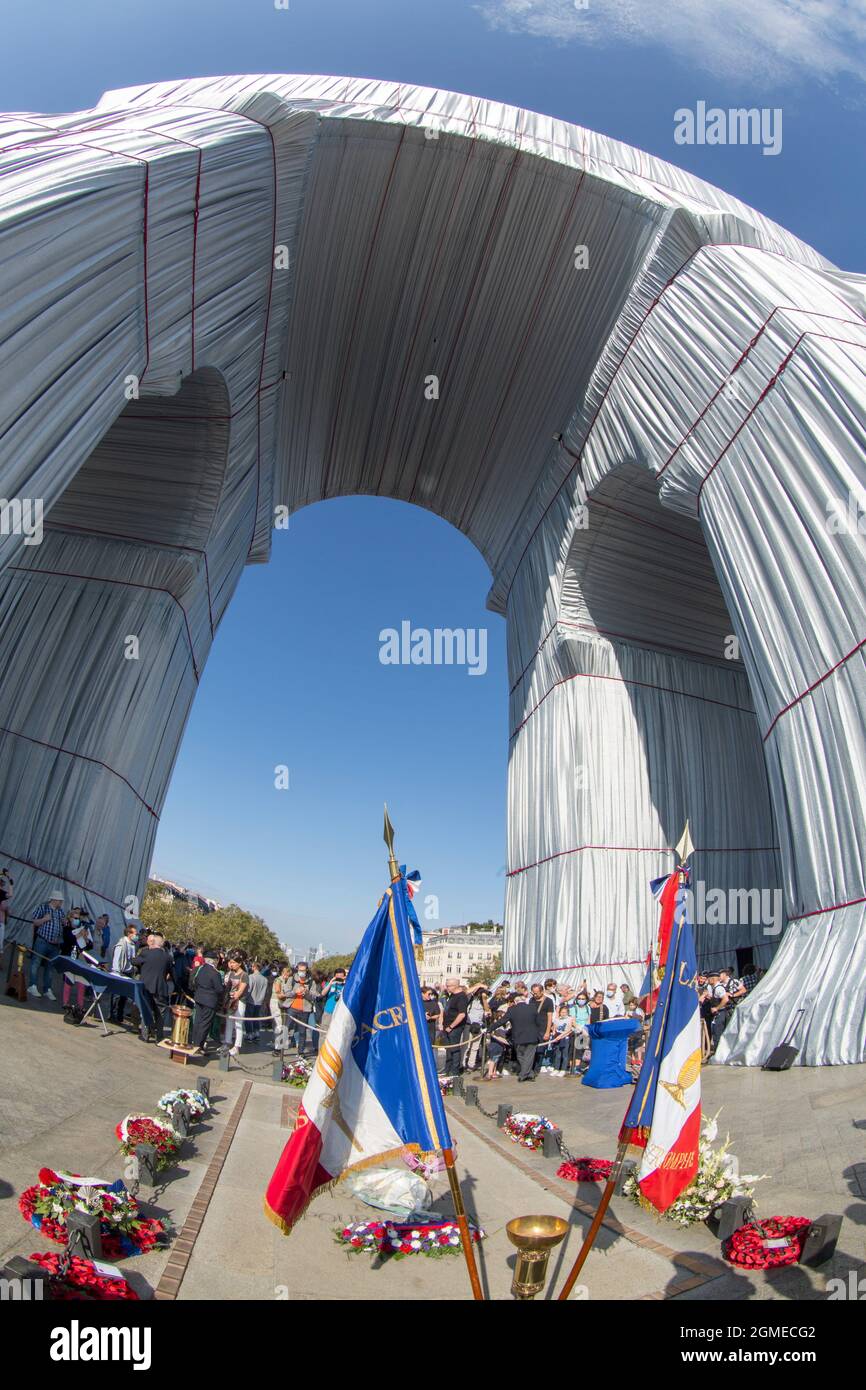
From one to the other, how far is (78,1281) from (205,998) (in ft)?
24.7

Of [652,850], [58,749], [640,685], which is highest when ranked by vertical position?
[640,685]

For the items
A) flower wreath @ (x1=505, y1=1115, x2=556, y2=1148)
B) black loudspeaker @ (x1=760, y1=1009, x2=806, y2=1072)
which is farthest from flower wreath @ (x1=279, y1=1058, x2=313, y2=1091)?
black loudspeaker @ (x1=760, y1=1009, x2=806, y2=1072)

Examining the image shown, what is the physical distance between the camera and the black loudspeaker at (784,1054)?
27.1ft

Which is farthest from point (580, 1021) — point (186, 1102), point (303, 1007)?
point (186, 1102)

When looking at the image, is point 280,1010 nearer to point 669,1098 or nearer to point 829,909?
point 829,909

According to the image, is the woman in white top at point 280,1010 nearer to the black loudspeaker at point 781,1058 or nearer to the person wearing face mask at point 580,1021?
the person wearing face mask at point 580,1021

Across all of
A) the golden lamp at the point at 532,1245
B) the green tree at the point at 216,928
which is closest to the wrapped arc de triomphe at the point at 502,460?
the golden lamp at the point at 532,1245

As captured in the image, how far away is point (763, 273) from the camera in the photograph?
11961mm

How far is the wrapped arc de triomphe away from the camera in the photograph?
30.3ft

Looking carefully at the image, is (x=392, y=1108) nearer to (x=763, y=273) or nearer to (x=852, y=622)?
(x=852, y=622)

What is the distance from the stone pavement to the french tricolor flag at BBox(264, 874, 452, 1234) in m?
0.78

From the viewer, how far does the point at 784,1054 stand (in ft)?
27.3

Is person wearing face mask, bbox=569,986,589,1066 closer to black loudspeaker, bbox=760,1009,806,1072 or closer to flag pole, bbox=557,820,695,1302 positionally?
black loudspeaker, bbox=760,1009,806,1072
